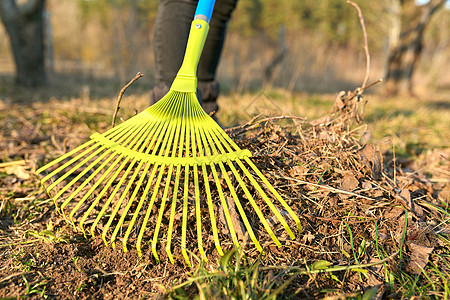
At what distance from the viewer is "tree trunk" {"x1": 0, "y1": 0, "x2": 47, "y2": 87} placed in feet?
13.6

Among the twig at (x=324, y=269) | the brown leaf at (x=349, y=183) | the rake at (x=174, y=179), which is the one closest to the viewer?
the twig at (x=324, y=269)

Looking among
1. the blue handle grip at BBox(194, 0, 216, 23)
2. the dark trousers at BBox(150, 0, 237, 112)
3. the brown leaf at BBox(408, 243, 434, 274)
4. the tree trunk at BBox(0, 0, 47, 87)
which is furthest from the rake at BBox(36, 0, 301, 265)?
the tree trunk at BBox(0, 0, 47, 87)

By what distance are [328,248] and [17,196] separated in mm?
1328

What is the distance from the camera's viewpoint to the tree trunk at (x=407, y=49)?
6.80 meters

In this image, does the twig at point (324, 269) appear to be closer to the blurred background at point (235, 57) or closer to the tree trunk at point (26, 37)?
the blurred background at point (235, 57)

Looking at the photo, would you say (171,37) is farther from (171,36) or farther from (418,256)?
(418,256)

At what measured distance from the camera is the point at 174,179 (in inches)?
44.4

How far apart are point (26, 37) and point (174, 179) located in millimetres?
4563

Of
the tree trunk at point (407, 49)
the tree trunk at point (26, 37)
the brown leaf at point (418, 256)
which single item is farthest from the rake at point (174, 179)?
the tree trunk at point (407, 49)

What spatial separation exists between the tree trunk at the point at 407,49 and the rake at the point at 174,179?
739 centimetres

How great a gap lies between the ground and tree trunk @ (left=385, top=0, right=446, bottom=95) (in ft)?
22.6

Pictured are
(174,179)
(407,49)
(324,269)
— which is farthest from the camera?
(407,49)

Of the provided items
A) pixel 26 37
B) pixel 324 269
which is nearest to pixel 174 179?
pixel 324 269

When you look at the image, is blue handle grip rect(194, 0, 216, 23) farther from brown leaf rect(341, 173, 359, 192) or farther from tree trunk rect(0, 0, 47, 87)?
tree trunk rect(0, 0, 47, 87)
